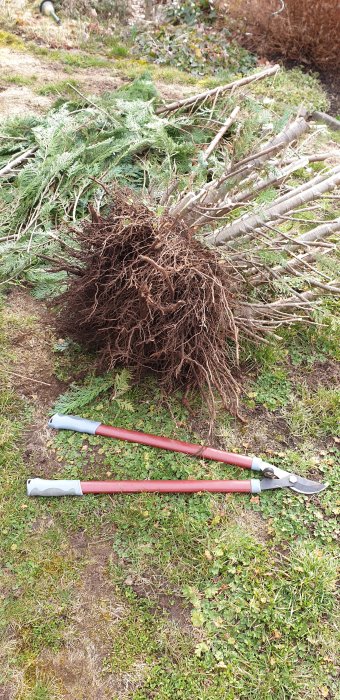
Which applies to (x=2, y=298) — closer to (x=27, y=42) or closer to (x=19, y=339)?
(x=19, y=339)

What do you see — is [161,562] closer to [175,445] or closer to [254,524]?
[254,524]

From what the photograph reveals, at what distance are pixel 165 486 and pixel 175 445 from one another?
24 centimetres

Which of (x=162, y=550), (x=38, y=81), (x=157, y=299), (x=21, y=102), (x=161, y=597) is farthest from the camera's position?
(x=38, y=81)

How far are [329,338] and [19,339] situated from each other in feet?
6.08

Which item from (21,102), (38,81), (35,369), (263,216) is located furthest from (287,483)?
(38,81)

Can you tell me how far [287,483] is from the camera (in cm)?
266

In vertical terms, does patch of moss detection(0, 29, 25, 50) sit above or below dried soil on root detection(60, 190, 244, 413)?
above

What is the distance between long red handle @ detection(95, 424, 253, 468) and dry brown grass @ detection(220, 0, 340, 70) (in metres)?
6.27

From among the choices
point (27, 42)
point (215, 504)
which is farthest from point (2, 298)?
point (27, 42)

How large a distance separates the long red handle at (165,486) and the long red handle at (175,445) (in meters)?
0.13

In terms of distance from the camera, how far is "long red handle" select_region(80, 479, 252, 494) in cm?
257

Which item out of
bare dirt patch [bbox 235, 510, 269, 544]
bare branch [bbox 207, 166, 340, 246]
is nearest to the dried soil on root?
bare branch [bbox 207, 166, 340, 246]

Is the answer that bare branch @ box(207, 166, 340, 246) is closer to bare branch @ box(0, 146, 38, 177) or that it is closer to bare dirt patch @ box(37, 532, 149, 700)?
bare dirt patch @ box(37, 532, 149, 700)

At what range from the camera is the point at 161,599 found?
89.7 inches
